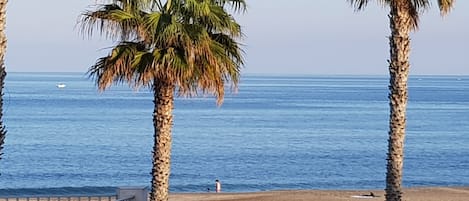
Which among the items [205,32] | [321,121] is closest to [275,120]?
[321,121]

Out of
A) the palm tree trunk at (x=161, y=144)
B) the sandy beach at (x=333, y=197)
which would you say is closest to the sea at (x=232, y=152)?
the sandy beach at (x=333, y=197)

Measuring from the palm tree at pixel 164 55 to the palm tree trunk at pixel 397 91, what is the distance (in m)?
3.48

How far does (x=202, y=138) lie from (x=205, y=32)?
6708cm

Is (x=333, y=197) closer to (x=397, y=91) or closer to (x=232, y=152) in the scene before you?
(x=397, y=91)

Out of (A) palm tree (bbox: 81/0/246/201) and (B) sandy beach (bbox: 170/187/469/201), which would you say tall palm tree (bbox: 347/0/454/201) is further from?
(B) sandy beach (bbox: 170/187/469/201)

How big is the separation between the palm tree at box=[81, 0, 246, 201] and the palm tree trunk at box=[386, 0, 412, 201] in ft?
11.4

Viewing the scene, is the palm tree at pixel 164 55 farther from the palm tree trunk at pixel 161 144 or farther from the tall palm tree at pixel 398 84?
the tall palm tree at pixel 398 84

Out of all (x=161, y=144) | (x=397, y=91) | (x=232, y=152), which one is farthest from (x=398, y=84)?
(x=232, y=152)

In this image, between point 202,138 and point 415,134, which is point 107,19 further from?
point 415,134

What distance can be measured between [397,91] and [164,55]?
4859 mm

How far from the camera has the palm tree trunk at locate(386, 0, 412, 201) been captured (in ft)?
58.2

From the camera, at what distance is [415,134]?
89.2 m

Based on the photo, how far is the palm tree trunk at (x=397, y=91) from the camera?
17.7m

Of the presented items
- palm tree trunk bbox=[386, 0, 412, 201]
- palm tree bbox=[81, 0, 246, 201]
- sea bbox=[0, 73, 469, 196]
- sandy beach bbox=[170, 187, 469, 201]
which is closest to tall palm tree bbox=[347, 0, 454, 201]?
palm tree trunk bbox=[386, 0, 412, 201]
